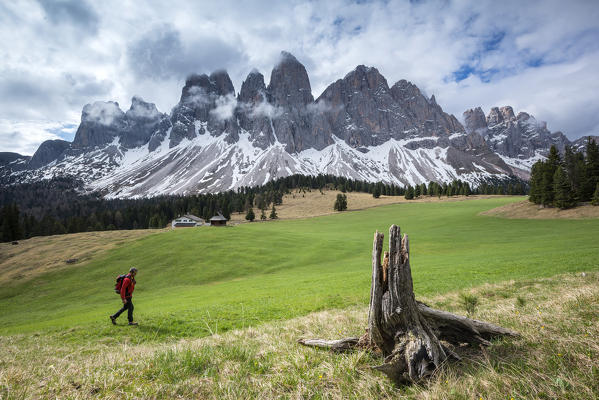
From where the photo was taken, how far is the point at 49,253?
44031 mm

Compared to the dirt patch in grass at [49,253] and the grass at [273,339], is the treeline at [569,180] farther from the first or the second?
the dirt patch in grass at [49,253]

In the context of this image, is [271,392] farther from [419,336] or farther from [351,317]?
[351,317]

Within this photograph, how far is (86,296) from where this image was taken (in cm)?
2780

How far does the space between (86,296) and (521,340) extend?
36.1m

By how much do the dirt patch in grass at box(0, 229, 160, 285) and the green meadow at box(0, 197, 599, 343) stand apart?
2.92 metres

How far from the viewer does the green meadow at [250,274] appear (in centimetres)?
1371

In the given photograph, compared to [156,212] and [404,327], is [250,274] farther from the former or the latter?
[156,212]

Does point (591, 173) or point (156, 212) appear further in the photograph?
point (156, 212)

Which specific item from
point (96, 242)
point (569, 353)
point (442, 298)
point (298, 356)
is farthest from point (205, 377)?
point (96, 242)

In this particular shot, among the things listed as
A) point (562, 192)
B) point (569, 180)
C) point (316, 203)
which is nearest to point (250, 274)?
point (562, 192)

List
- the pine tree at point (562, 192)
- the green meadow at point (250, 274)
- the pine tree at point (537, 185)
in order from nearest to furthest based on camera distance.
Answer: the green meadow at point (250, 274), the pine tree at point (562, 192), the pine tree at point (537, 185)

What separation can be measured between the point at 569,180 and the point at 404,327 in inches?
2681

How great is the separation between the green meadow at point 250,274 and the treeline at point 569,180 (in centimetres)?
789

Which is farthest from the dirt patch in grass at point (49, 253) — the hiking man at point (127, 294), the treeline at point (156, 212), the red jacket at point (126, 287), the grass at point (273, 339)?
the treeline at point (156, 212)
